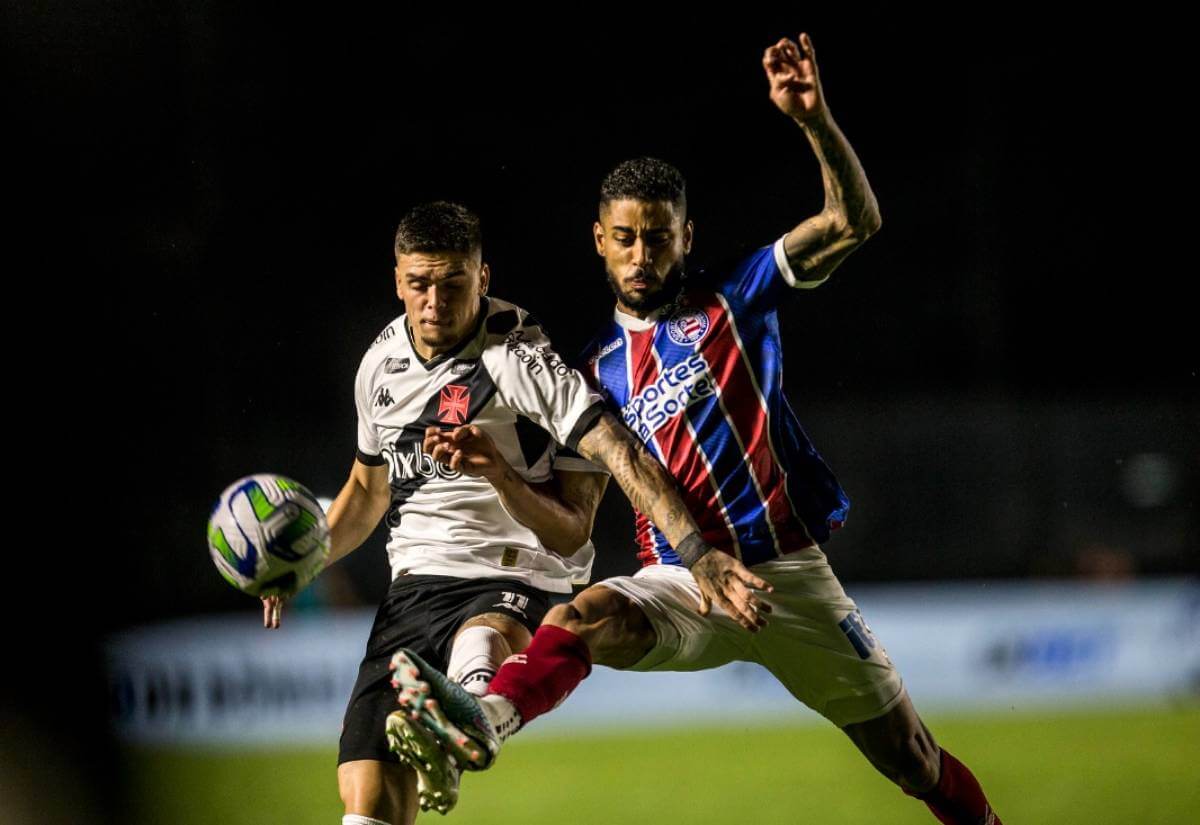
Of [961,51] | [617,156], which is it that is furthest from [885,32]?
[617,156]

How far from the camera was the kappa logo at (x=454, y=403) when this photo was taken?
13.1 feet

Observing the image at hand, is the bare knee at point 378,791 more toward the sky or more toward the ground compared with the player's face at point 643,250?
more toward the ground

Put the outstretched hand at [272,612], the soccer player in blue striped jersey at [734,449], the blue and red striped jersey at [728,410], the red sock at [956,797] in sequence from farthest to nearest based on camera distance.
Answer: the red sock at [956,797] < the outstretched hand at [272,612] < the blue and red striped jersey at [728,410] < the soccer player in blue striped jersey at [734,449]

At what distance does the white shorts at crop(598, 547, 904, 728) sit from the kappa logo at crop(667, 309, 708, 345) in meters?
0.65

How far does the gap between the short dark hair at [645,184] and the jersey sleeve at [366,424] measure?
0.90 metres

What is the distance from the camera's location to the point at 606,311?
8312mm

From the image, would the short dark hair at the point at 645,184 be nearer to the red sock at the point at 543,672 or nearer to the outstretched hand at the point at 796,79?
the outstretched hand at the point at 796,79

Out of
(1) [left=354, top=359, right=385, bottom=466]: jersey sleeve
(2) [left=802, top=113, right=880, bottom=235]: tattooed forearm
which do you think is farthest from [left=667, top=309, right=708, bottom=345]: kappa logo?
(1) [left=354, top=359, right=385, bottom=466]: jersey sleeve

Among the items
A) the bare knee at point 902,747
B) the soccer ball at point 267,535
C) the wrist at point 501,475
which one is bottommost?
the bare knee at point 902,747

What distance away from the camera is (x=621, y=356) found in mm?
4035

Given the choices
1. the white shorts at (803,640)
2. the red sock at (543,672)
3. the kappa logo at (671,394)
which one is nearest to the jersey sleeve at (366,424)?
the kappa logo at (671,394)

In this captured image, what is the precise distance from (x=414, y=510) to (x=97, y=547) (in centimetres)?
295

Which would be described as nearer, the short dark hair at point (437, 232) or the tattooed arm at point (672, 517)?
the tattooed arm at point (672, 517)

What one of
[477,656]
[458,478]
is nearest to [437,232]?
[458,478]
